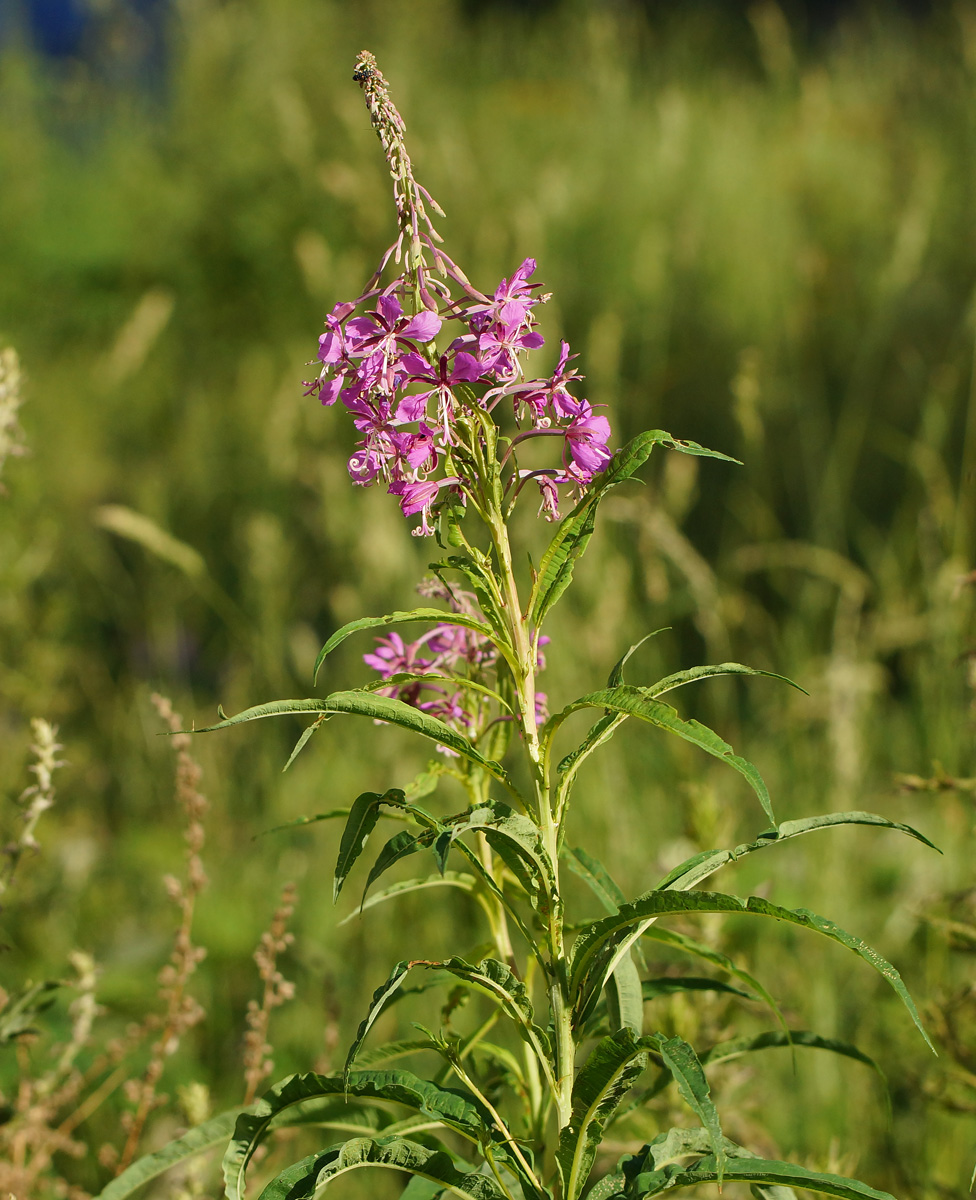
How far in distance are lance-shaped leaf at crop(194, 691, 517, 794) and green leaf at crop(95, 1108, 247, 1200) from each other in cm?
32

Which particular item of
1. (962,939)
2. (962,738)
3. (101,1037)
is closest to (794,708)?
(962,738)

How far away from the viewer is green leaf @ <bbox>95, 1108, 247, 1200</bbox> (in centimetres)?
80

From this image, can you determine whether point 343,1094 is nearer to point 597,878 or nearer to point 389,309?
point 597,878

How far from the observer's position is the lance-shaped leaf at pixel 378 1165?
720 mm

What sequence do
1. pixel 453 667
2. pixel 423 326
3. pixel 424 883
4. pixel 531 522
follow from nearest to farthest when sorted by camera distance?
pixel 423 326 → pixel 424 883 → pixel 453 667 → pixel 531 522

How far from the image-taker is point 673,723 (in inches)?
27.3

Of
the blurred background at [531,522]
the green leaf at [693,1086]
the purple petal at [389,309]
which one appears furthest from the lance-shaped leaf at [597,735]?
the blurred background at [531,522]

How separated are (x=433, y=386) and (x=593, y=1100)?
550 mm

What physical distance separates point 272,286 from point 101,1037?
4.70 meters

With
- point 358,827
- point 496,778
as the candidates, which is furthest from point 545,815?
point 358,827

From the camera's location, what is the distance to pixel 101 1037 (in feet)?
6.61

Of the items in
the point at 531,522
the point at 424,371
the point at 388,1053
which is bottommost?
the point at 388,1053

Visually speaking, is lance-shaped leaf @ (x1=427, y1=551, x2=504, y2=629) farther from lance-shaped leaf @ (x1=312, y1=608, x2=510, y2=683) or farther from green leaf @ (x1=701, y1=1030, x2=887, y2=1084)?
green leaf @ (x1=701, y1=1030, x2=887, y2=1084)

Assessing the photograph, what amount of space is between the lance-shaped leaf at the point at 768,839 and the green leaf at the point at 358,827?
8.5 inches
